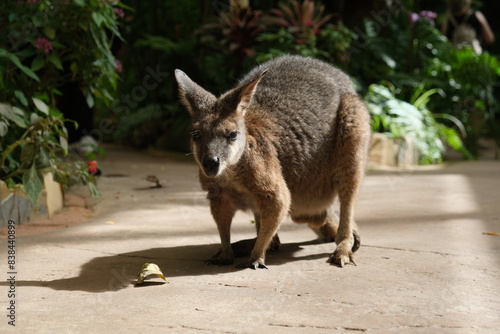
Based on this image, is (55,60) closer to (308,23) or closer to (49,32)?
(49,32)

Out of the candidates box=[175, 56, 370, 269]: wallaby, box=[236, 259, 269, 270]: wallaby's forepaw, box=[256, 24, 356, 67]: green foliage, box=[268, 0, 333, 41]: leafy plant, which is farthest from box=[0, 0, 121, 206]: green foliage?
box=[268, 0, 333, 41]: leafy plant

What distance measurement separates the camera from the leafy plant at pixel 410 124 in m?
9.45

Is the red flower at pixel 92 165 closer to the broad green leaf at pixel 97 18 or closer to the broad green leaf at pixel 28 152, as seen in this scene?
the broad green leaf at pixel 28 152

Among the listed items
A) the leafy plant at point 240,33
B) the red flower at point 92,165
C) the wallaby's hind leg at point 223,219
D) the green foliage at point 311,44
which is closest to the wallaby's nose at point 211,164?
A: the wallaby's hind leg at point 223,219

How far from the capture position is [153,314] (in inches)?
111

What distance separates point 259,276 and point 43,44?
108 inches

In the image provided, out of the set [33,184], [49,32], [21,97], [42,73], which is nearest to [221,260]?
[33,184]

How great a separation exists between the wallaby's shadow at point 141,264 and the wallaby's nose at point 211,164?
1.86 feet

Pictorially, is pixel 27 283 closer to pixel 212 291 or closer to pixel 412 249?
pixel 212 291

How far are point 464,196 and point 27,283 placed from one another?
167 inches

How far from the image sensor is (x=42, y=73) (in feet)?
19.1

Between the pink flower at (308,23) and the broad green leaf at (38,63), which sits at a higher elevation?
the pink flower at (308,23)

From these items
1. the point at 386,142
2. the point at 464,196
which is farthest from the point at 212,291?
the point at 386,142

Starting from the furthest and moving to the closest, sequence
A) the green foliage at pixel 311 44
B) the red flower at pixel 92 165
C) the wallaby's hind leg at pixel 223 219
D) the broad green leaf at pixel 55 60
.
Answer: the green foliage at pixel 311 44 → the red flower at pixel 92 165 → the broad green leaf at pixel 55 60 → the wallaby's hind leg at pixel 223 219
